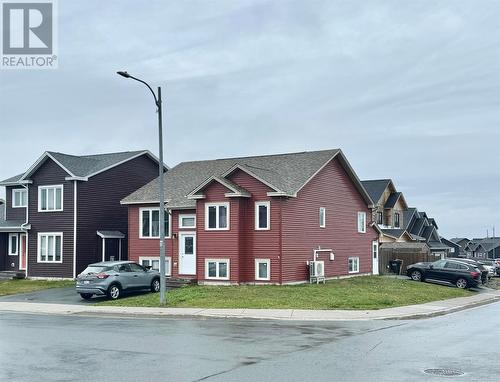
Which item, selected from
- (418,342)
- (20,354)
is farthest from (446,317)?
(20,354)

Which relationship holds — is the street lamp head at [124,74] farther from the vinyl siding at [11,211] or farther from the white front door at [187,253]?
the vinyl siding at [11,211]

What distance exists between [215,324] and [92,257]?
21489mm

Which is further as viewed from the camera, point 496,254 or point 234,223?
point 496,254

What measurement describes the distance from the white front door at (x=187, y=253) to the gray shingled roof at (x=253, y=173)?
1.71m

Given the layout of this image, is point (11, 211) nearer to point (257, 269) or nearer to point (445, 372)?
point (257, 269)

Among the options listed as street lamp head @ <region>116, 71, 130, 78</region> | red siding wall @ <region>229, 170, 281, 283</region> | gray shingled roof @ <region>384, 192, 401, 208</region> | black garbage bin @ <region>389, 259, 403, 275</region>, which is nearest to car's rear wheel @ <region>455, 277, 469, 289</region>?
black garbage bin @ <region>389, 259, 403, 275</region>

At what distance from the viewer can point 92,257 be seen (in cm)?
3891

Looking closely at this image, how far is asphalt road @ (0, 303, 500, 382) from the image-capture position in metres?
11.0

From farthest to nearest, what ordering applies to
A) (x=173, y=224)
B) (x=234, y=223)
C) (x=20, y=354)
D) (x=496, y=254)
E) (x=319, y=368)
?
(x=496, y=254)
(x=173, y=224)
(x=234, y=223)
(x=20, y=354)
(x=319, y=368)

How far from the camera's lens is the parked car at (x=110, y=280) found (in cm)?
2792

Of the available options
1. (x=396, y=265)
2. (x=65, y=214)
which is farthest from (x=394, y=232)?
(x=65, y=214)

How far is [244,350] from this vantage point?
13711 mm

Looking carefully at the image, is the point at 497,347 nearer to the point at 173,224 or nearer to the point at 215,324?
the point at 215,324

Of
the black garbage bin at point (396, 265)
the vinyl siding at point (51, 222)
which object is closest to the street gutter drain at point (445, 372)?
the vinyl siding at point (51, 222)
